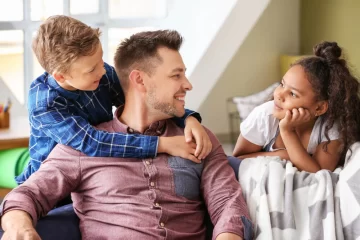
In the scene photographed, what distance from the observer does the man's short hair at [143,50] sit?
2381mm

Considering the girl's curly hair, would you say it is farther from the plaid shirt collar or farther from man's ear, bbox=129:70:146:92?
the plaid shirt collar

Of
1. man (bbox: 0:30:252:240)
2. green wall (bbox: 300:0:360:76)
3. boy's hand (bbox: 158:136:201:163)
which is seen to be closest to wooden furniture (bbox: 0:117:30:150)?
man (bbox: 0:30:252:240)

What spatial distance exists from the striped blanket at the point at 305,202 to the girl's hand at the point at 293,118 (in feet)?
0.45

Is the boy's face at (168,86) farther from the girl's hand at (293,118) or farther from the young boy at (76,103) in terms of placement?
the girl's hand at (293,118)

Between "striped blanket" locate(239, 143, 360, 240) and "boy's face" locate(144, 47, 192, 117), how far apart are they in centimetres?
33

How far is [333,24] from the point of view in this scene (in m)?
5.26

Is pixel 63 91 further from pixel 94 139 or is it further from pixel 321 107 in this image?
pixel 321 107

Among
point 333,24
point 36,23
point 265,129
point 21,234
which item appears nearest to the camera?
point 21,234

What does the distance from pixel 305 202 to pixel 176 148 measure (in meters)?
0.42

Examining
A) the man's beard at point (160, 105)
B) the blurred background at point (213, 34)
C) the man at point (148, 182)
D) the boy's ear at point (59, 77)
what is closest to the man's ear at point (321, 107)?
the man at point (148, 182)

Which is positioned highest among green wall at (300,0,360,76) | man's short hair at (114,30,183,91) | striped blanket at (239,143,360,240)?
man's short hair at (114,30,183,91)

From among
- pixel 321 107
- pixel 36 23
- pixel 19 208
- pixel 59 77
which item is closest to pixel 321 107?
pixel 321 107

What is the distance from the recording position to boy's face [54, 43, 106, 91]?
2211 millimetres

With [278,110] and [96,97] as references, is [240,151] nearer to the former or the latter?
[278,110]
